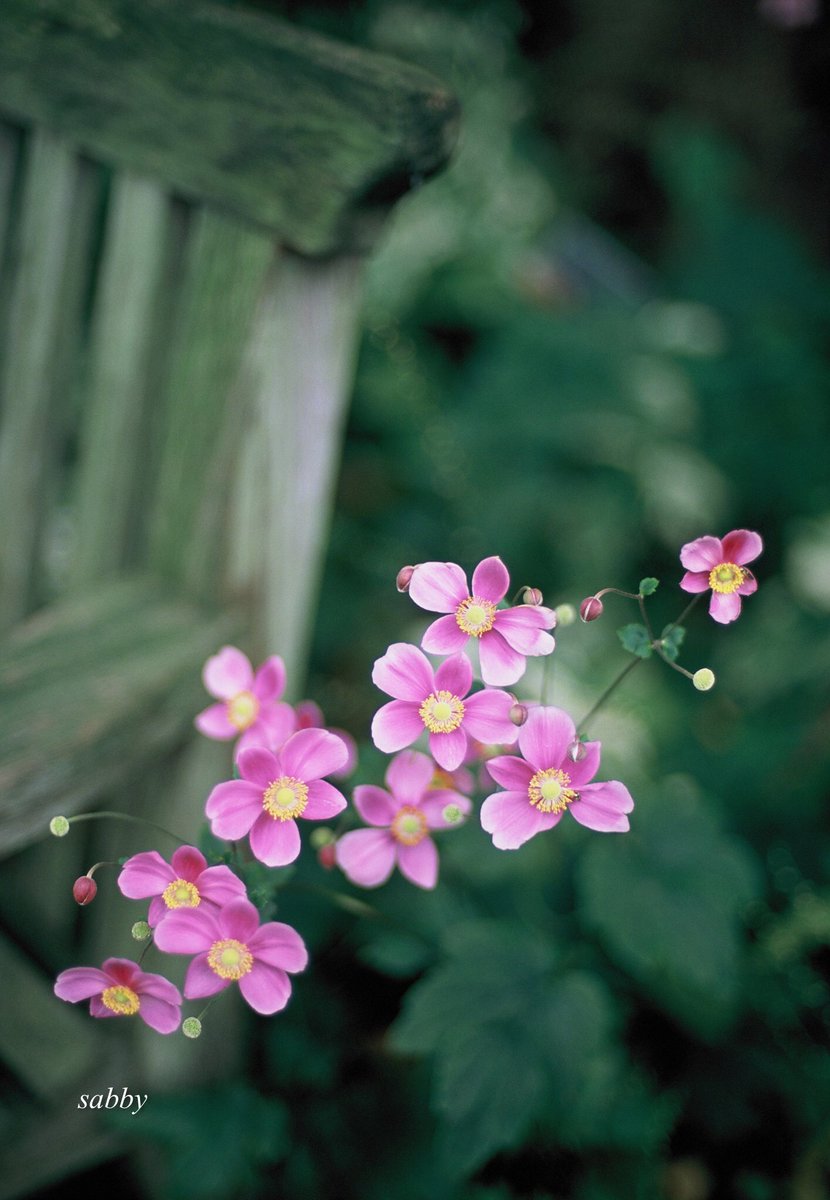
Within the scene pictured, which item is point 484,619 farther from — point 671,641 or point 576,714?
point 576,714

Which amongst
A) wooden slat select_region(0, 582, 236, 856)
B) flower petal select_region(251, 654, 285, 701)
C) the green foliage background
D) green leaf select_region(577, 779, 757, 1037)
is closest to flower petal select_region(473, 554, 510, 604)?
flower petal select_region(251, 654, 285, 701)

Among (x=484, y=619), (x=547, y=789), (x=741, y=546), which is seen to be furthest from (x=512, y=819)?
(x=741, y=546)

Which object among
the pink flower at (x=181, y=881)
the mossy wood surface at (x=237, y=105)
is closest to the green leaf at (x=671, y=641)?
the pink flower at (x=181, y=881)

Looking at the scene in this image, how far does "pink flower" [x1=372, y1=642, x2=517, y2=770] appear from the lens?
567 millimetres

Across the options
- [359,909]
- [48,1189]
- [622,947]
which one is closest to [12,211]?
[359,909]

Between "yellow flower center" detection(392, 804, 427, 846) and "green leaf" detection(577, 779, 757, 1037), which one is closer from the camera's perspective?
"yellow flower center" detection(392, 804, 427, 846)

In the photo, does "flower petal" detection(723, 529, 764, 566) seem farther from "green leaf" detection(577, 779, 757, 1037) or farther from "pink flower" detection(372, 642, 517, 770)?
"green leaf" detection(577, 779, 757, 1037)

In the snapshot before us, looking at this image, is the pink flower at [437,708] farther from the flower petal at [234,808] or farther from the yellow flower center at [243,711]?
the yellow flower center at [243,711]

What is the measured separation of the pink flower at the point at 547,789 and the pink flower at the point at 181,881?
0.17 meters

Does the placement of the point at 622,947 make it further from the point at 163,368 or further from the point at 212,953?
the point at 163,368

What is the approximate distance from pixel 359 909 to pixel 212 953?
270 mm

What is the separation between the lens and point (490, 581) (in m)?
0.58

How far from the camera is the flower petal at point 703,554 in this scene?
0.59m

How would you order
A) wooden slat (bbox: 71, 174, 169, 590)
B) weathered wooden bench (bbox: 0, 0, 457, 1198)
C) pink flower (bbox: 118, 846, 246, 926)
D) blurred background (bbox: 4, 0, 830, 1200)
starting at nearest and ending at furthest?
1. pink flower (bbox: 118, 846, 246, 926)
2. weathered wooden bench (bbox: 0, 0, 457, 1198)
3. wooden slat (bbox: 71, 174, 169, 590)
4. blurred background (bbox: 4, 0, 830, 1200)
